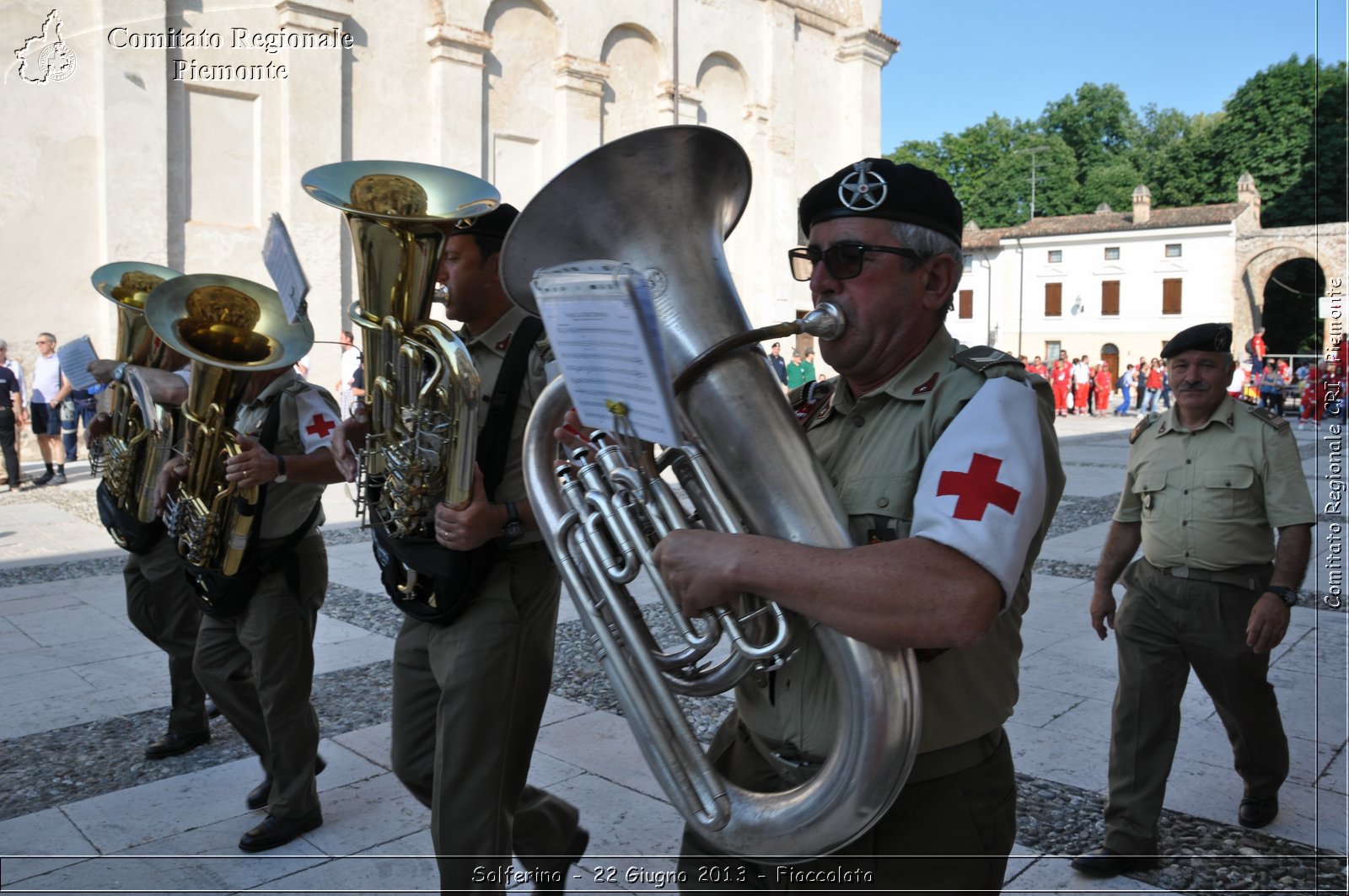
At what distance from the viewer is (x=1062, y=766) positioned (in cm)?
419

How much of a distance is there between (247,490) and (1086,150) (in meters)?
75.0

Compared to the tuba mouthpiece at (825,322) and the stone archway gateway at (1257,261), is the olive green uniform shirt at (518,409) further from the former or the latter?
the stone archway gateway at (1257,261)

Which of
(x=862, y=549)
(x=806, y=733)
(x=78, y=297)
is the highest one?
(x=78, y=297)

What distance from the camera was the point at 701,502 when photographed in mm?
1586

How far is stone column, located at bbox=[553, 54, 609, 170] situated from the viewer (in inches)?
851

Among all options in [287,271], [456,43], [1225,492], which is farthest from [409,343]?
[456,43]

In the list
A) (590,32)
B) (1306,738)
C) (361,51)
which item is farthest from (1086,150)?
(1306,738)

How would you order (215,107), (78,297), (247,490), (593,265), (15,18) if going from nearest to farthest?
(593,265), (247,490), (15,18), (78,297), (215,107)

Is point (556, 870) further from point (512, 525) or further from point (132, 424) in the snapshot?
point (132, 424)

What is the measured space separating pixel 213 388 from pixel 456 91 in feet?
58.0

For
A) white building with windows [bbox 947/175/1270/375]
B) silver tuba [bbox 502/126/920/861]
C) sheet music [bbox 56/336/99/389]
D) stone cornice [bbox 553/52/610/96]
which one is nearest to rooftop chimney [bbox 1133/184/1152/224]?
white building with windows [bbox 947/175/1270/375]

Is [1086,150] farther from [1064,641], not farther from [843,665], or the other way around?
[843,665]

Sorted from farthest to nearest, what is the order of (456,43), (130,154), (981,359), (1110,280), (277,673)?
(1110,280), (456,43), (130,154), (277,673), (981,359)

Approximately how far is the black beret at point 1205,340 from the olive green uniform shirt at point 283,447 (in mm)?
3209
